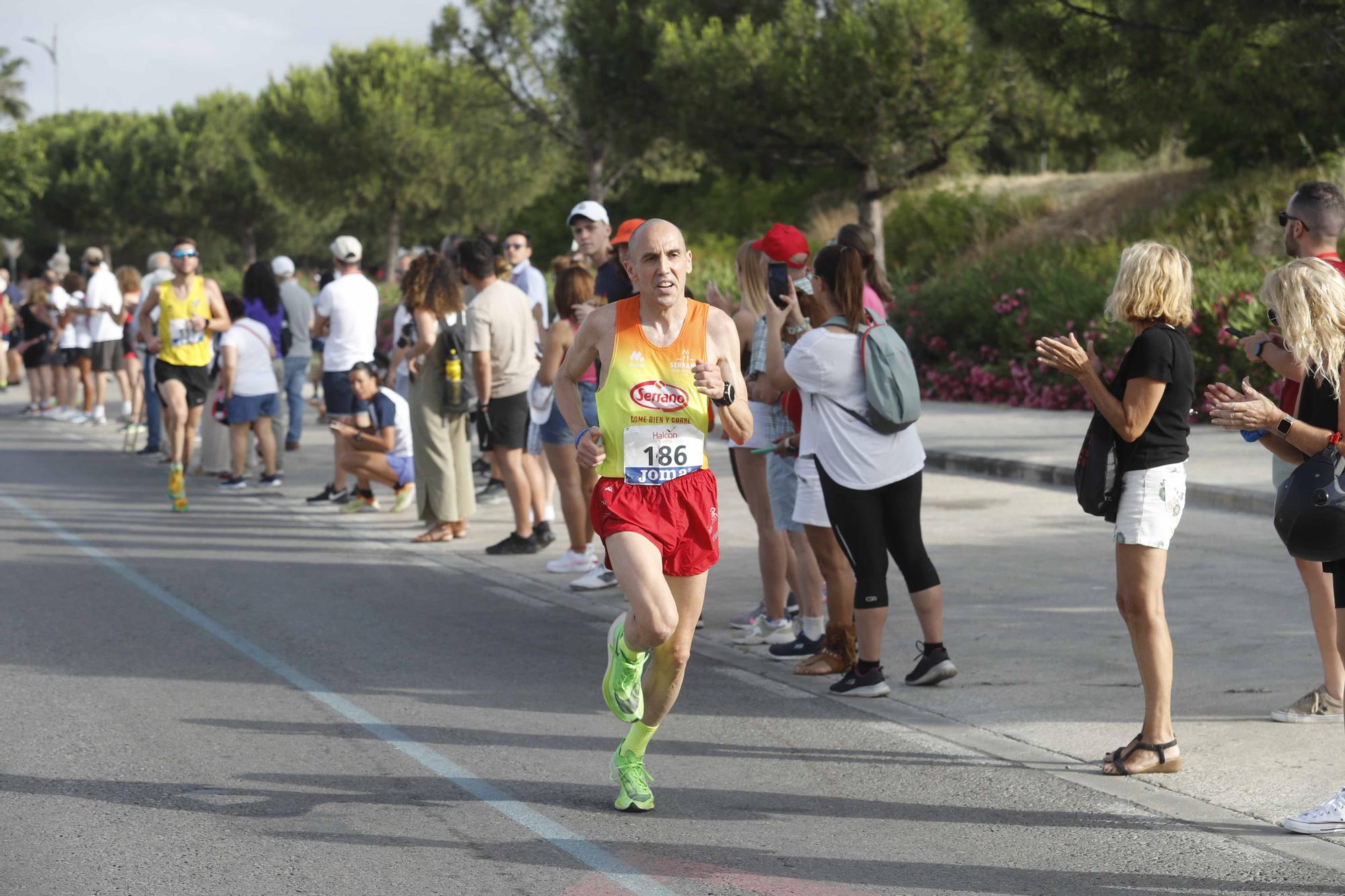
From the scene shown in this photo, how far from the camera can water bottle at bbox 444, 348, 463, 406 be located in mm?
11359

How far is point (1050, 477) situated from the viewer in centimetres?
1402

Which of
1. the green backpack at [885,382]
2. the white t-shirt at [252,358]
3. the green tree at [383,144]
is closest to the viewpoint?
the green backpack at [885,382]

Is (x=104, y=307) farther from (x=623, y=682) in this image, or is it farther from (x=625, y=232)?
(x=623, y=682)

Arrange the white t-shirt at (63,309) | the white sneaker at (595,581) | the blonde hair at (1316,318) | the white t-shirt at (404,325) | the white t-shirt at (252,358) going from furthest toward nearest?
the white t-shirt at (63,309), the white t-shirt at (252,358), the white t-shirt at (404,325), the white sneaker at (595,581), the blonde hair at (1316,318)

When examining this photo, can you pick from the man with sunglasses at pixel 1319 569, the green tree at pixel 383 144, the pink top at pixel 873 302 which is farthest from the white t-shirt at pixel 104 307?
the green tree at pixel 383 144

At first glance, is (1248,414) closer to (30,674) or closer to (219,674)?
(219,674)

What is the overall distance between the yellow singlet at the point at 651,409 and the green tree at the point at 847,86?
25268 millimetres

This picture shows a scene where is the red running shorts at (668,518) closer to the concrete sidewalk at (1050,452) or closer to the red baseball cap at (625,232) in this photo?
the red baseball cap at (625,232)

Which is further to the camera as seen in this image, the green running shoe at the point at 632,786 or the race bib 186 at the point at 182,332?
the race bib 186 at the point at 182,332

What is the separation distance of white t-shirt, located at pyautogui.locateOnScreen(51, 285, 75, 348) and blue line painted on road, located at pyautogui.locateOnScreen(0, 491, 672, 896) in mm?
12605

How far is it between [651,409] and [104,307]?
1662cm

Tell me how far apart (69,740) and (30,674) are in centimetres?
134

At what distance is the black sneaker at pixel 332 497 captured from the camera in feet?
45.2

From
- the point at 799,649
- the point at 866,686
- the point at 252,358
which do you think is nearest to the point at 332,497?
the point at 252,358
